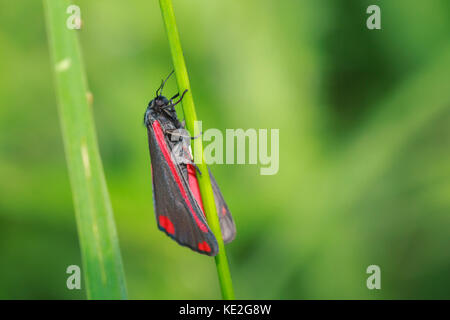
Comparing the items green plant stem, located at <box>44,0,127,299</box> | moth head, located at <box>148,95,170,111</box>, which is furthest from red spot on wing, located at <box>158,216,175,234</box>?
moth head, located at <box>148,95,170,111</box>

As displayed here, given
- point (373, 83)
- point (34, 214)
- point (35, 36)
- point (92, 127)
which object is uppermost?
point (35, 36)

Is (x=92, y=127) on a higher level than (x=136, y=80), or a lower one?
lower

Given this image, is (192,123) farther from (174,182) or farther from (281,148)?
(281,148)

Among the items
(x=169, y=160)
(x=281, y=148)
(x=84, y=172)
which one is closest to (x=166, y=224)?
(x=169, y=160)

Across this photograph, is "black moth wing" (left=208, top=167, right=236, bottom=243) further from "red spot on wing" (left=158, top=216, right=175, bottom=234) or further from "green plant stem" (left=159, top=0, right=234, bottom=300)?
"green plant stem" (left=159, top=0, right=234, bottom=300)

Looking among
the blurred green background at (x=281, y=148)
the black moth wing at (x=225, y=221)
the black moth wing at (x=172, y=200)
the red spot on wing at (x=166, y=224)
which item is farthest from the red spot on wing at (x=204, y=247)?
the blurred green background at (x=281, y=148)
